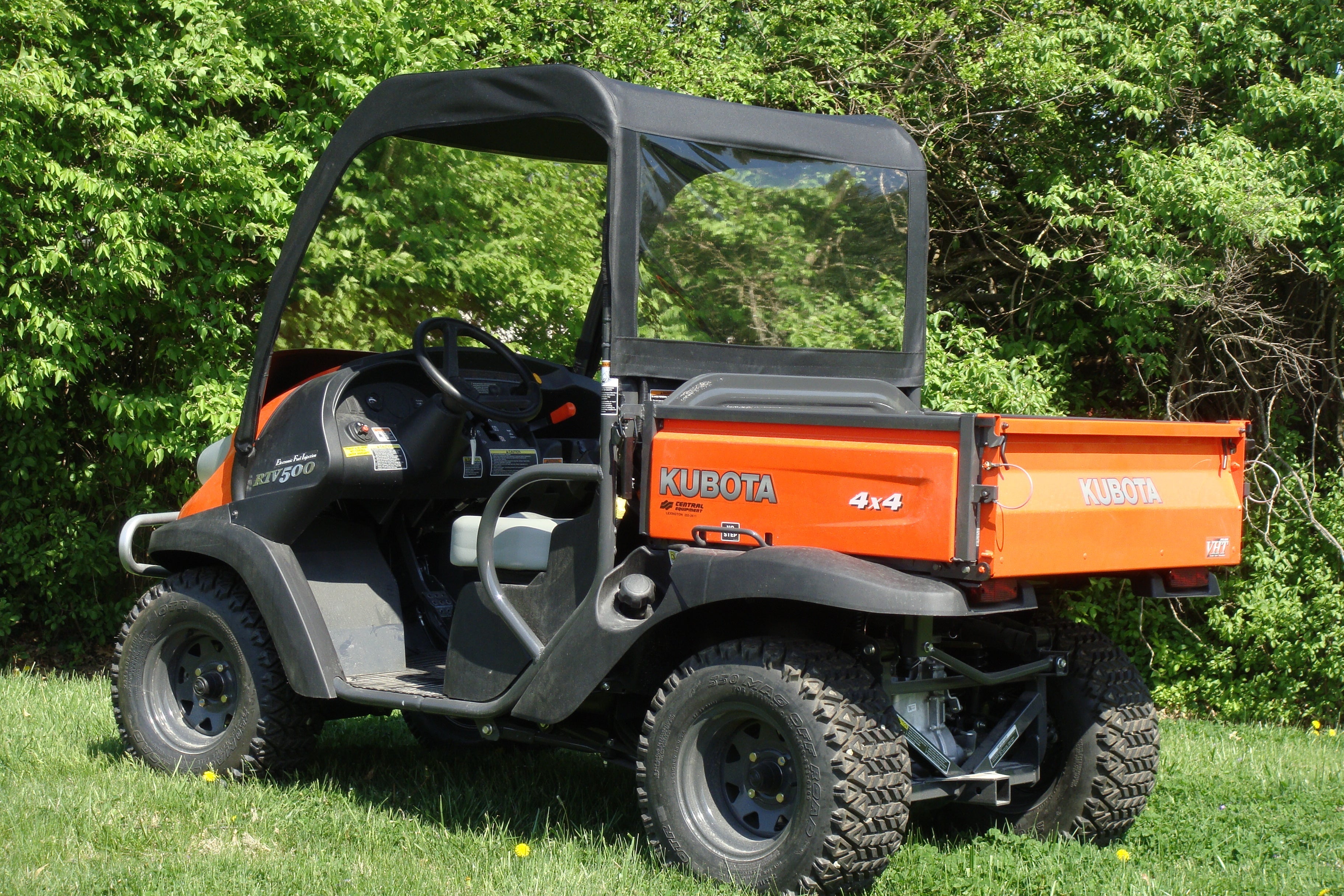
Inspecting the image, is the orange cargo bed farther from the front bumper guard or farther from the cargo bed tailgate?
the front bumper guard

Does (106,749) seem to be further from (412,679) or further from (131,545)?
(412,679)

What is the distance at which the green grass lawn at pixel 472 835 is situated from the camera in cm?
369

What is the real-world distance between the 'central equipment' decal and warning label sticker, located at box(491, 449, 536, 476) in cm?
130

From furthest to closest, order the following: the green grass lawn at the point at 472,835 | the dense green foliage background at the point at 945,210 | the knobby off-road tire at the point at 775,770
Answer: the dense green foliage background at the point at 945,210, the green grass lawn at the point at 472,835, the knobby off-road tire at the point at 775,770

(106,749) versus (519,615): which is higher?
(519,615)

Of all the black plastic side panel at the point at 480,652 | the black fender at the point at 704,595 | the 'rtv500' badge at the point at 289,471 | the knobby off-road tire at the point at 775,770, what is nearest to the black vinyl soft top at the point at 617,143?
the 'rtv500' badge at the point at 289,471

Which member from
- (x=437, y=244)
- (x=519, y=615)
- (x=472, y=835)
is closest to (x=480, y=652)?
(x=519, y=615)

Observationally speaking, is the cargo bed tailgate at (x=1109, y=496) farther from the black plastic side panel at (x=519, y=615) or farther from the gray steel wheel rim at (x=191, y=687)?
the gray steel wheel rim at (x=191, y=687)

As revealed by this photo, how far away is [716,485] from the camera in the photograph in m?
3.69

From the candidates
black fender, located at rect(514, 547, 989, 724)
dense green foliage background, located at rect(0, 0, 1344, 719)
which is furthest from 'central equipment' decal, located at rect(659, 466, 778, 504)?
dense green foliage background, located at rect(0, 0, 1344, 719)

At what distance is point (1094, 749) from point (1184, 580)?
588 mm

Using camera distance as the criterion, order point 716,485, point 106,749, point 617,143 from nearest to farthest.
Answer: point 716,485 < point 617,143 < point 106,749

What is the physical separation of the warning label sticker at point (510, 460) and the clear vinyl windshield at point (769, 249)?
1.15m

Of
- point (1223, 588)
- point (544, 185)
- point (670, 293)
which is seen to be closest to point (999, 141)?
point (1223, 588)
